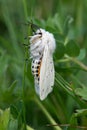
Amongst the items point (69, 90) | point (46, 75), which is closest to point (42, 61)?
point (46, 75)

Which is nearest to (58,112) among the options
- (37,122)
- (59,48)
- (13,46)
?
(37,122)

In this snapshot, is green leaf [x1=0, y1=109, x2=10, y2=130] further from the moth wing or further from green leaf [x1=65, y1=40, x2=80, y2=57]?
green leaf [x1=65, y1=40, x2=80, y2=57]

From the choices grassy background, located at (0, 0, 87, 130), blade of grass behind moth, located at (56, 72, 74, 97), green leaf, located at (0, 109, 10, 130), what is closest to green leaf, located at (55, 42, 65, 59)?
grassy background, located at (0, 0, 87, 130)

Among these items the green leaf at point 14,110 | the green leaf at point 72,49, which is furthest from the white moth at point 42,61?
the green leaf at point 72,49

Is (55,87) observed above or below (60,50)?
below

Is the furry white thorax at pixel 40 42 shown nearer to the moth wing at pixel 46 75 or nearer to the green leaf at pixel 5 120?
the moth wing at pixel 46 75

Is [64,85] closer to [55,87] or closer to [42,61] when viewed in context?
[42,61]
